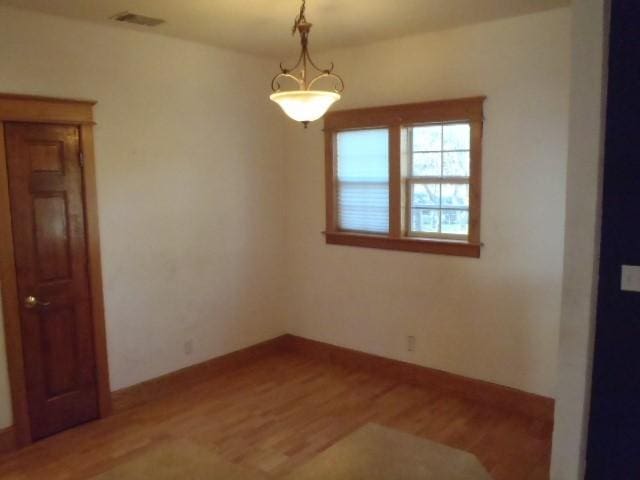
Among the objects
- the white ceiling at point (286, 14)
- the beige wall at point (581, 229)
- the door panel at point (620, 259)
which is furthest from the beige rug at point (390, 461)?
the white ceiling at point (286, 14)

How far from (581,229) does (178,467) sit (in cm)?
271

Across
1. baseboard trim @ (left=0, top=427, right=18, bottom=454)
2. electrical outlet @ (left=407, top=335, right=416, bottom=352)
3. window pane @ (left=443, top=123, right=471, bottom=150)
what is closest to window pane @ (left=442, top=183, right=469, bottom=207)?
window pane @ (left=443, top=123, right=471, bottom=150)

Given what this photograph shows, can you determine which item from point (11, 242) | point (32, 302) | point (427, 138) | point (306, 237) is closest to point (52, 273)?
point (32, 302)

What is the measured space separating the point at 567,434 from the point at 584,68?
70.7 inches

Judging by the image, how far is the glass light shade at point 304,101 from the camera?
2.95 m

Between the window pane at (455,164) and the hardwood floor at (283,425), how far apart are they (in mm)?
1783

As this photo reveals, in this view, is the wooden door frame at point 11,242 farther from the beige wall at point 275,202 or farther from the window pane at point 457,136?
the window pane at point 457,136

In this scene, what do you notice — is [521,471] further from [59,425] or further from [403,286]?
[59,425]

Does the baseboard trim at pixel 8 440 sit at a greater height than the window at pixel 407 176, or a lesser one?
lesser

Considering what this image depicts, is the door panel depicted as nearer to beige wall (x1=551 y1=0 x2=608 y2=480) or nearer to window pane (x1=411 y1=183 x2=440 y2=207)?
beige wall (x1=551 y1=0 x2=608 y2=480)

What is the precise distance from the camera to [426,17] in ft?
12.7

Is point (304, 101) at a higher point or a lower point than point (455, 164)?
higher

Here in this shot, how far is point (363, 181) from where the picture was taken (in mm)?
4918

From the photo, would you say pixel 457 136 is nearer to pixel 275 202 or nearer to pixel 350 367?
pixel 275 202
